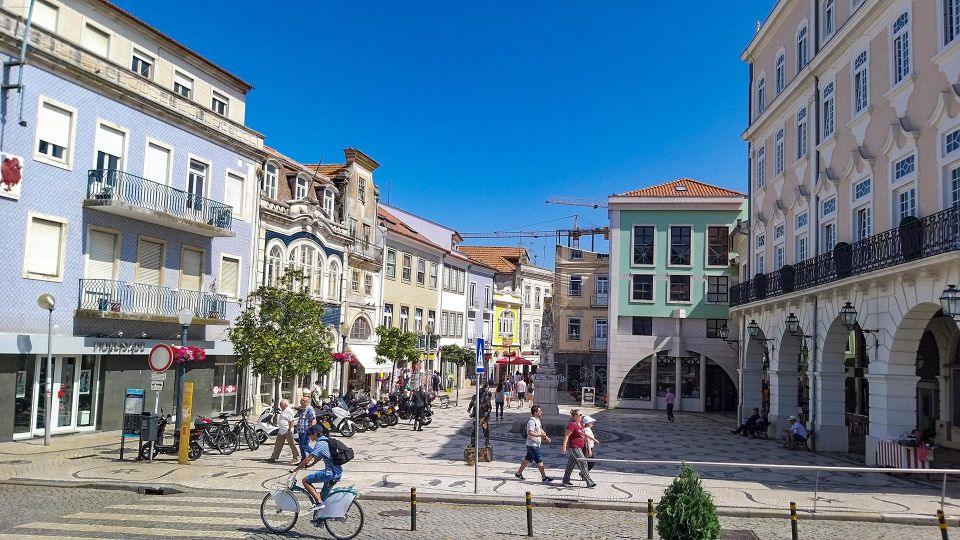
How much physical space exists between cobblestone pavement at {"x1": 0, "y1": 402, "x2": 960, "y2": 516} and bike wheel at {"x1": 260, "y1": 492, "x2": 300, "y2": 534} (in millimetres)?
3001

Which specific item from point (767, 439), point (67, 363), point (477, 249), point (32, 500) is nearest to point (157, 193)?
point (67, 363)

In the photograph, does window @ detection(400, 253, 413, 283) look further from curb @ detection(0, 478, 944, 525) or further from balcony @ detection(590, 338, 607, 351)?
curb @ detection(0, 478, 944, 525)

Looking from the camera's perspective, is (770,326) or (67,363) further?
(770,326)

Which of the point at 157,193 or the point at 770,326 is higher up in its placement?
the point at 157,193

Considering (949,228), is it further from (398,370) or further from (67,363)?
(398,370)

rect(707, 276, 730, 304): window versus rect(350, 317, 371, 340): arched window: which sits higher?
rect(707, 276, 730, 304): window

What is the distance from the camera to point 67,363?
2219cm

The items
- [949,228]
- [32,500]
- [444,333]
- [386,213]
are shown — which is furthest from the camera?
[444,333]

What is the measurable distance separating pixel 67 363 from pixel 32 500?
9.48 meters

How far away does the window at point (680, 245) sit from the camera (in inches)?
1727

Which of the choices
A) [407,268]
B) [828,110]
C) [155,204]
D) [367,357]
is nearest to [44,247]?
[155,204]

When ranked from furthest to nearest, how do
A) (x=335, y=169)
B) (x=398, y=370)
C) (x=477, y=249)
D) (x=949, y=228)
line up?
(x=477, y=249) → (x=398, y=370) → (x=335, y=169) → (x=949, y=228)

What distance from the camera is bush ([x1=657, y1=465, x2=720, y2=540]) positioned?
383 inches

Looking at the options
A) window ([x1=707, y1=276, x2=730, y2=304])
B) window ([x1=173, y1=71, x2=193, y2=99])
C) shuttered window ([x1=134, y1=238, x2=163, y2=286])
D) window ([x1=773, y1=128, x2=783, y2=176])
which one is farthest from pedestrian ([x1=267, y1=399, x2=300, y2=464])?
window ([x1=707, y1=276, x2=730, y2=304])
